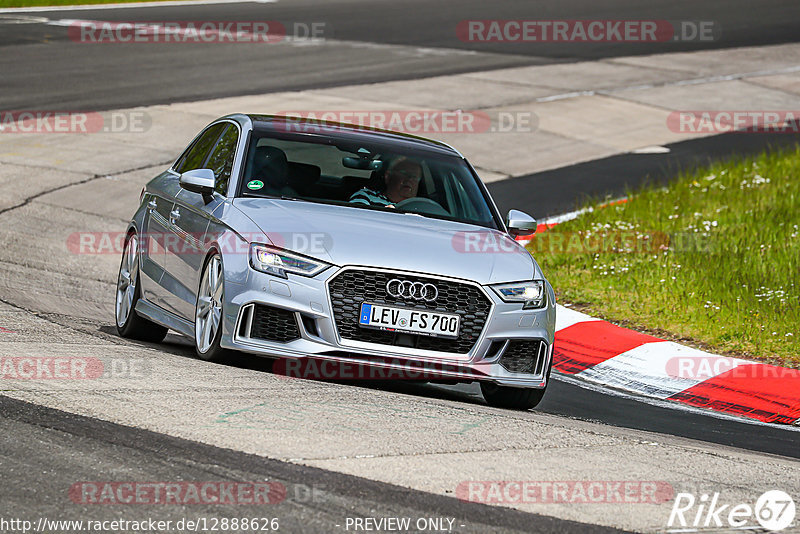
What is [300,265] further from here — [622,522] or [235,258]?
[622,522]

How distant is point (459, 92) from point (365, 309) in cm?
1521

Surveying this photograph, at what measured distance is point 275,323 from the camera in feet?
22.6

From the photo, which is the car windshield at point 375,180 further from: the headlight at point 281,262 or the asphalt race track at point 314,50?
the asphalt race track at point 314,50

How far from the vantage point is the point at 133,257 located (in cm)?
897

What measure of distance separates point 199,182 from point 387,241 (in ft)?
4.33
